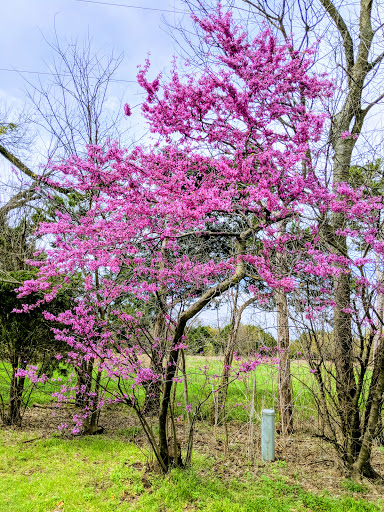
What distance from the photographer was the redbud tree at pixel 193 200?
4.40m

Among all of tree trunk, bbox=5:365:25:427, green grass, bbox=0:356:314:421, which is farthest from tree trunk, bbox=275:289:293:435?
tree trunk, bbox=5:365:25:427

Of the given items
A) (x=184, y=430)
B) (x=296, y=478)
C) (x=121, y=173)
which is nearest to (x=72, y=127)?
(x=121, y=173)

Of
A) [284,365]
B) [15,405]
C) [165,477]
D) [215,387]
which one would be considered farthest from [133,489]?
[15,405]

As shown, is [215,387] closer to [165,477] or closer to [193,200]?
[165,477]

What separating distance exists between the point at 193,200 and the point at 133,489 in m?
3.29

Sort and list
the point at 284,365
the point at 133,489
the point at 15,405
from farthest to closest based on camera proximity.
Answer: the point at 15,405, the point at 284,365, the point at 133,489

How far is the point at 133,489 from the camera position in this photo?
4141 mm

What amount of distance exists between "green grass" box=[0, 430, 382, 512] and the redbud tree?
40 cm

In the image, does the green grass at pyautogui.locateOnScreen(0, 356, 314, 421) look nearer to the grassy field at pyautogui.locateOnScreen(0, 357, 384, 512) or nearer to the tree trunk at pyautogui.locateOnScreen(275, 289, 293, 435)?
the tree trunk at pyautogui.locateOnScreen(275, 289, 293, 435)

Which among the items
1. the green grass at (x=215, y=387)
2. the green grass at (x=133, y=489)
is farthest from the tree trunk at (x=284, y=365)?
the green grass at (x=133, y=489)

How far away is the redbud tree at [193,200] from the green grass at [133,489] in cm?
40

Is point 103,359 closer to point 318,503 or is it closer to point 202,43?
point 318,503

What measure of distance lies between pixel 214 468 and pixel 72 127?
6587mm

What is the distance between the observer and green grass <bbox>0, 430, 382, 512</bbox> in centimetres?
384
